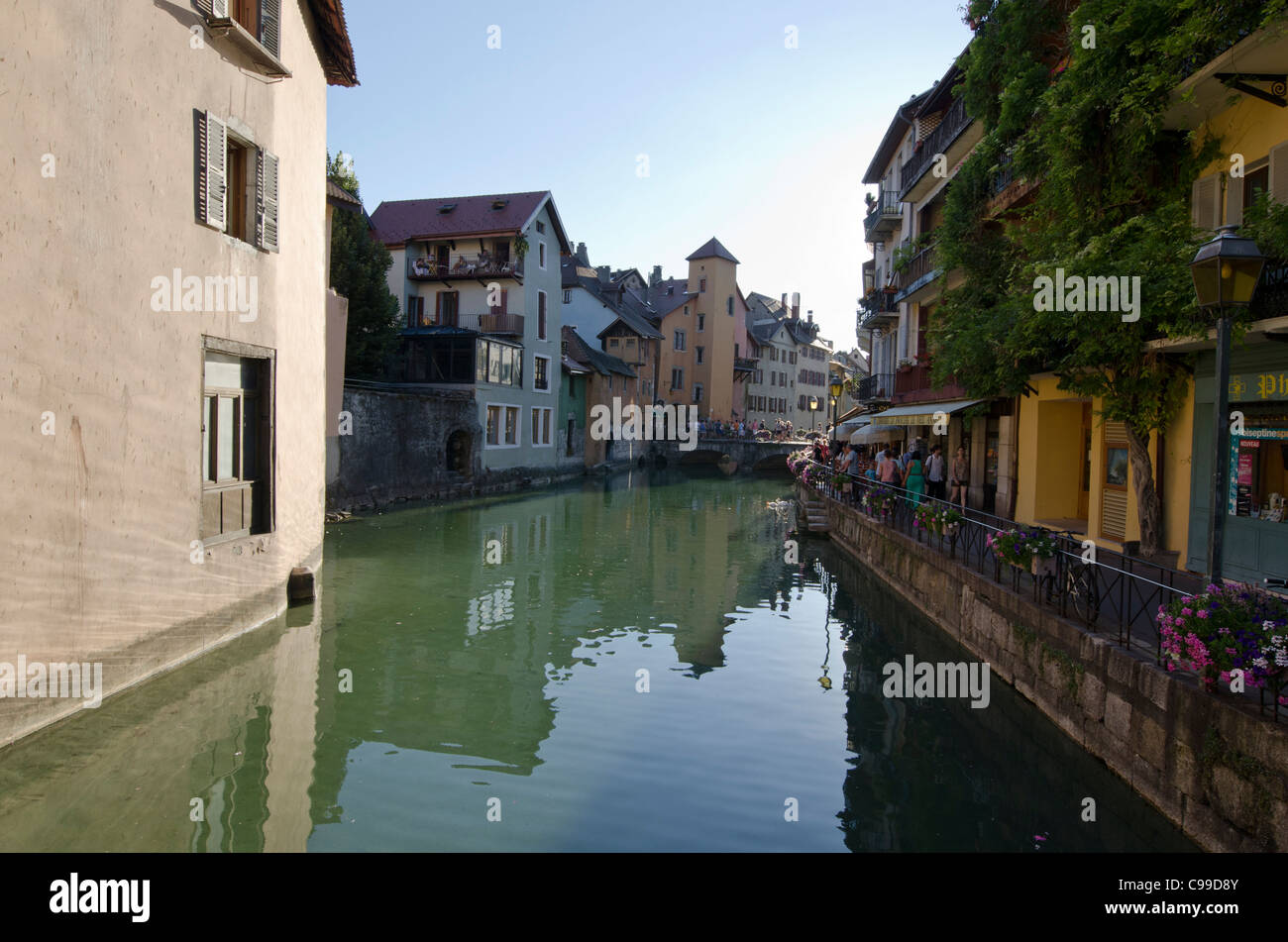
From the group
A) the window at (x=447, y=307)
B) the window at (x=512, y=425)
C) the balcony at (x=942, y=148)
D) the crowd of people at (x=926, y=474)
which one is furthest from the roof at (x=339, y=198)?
the window at (x=447, y=307)

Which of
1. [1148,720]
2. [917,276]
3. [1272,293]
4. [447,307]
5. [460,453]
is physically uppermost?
[447,307]

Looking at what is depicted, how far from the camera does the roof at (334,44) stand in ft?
A: 42.3

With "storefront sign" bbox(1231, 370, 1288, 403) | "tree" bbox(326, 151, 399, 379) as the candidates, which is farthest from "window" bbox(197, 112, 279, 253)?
"tree" bbox(326, 151, 399, 379)

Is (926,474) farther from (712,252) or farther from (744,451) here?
(712,252)

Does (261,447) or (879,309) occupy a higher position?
(879,309)

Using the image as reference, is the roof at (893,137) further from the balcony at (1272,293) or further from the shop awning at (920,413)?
the balcony at (1272,293)

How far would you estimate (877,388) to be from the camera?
33.2 m

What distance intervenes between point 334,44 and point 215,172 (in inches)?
204

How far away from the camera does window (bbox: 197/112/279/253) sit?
32.3 ft

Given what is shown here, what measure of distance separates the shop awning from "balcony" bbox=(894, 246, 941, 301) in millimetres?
3501

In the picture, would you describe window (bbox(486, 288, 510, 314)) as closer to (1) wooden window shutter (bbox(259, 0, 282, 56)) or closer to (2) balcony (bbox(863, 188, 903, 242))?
(2) balcony (bbox(863, 188, 903, 242))

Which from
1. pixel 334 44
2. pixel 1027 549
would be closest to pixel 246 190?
pixel 334 44

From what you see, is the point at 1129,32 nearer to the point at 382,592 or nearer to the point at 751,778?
the point at 751,778
